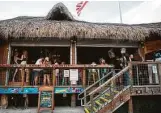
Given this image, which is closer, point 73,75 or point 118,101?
point 118,101

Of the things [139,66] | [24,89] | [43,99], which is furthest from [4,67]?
[139,66]

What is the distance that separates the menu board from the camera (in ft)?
25.7

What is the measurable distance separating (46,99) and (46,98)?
1.6 inches

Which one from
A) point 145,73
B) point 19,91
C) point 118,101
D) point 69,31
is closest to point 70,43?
point 69,31

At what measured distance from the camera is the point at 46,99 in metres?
7.93

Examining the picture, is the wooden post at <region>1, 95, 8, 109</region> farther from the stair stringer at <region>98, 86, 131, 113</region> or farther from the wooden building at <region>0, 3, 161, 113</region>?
the stair stringer at <region>98, 86, 131, 113</region>

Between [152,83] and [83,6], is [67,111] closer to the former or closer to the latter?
[152,83]

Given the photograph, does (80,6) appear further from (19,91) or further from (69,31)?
(19,91)

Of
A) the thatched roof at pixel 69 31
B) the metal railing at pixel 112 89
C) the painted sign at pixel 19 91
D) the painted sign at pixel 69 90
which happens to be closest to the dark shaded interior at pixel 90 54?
the thatched roof at pixel 69 31

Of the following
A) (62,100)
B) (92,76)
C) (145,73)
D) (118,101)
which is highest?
(145,73)

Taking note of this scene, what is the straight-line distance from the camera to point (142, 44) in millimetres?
12016

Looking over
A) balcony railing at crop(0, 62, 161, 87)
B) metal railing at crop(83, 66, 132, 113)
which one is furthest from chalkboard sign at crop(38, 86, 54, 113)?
metal railing at crop(83, 66, 132, 113)

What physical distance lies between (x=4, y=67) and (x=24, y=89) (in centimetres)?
138

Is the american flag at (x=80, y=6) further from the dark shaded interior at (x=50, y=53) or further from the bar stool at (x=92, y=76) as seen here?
the bar stool at (x=92, y=76)
